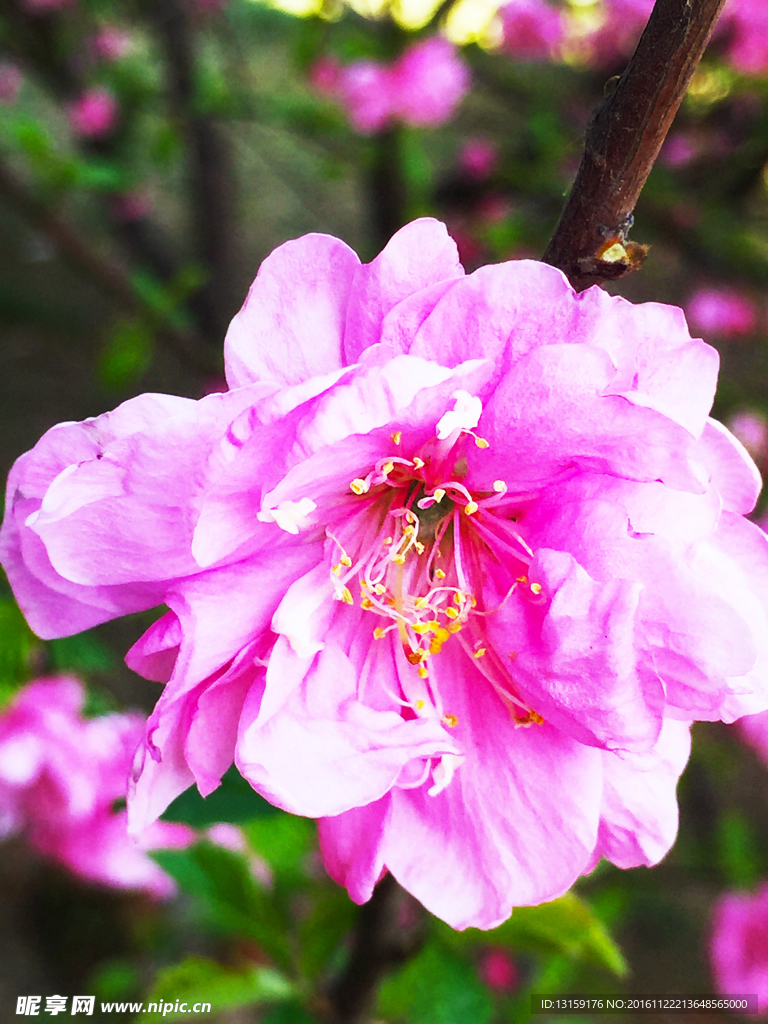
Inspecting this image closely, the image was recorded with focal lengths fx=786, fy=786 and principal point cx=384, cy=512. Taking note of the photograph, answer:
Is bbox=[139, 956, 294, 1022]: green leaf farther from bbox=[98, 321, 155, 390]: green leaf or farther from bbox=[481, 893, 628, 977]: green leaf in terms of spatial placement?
bbox=[98, 321, 155, 390]: green leaf

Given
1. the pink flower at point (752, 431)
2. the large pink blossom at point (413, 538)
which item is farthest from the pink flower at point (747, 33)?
the large pink blossom at point (413, 538)

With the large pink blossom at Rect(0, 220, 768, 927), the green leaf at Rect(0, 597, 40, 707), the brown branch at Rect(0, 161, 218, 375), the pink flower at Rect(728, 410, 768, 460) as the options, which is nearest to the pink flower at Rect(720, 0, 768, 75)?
the pink flower at Rect(728, 410, 768, 460)

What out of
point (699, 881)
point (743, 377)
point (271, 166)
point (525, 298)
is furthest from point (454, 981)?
point (271, 166)

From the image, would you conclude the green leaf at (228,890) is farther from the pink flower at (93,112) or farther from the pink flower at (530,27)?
the pink flower at (530,27)

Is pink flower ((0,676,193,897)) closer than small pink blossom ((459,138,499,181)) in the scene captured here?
Yes

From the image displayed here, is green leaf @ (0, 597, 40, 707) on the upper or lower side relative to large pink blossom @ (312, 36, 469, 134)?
lower

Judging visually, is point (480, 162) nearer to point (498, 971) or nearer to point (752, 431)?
point (752, 431)

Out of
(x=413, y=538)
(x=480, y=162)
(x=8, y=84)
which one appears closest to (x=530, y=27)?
(x=480, y=162)
